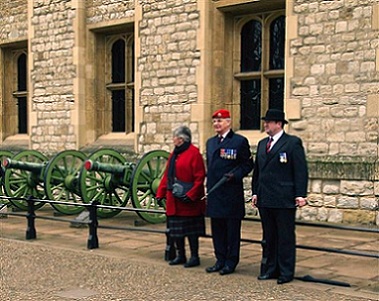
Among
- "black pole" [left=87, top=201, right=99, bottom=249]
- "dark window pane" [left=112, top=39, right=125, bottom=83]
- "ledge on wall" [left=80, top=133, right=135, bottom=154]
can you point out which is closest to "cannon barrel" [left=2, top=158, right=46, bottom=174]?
"ledge on wall" [left=80, top=133, right=135, bottom=154]

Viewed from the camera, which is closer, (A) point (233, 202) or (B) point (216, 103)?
(A) point (233, 202)

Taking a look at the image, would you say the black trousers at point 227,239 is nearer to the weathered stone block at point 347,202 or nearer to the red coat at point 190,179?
the red coat at point 190,179

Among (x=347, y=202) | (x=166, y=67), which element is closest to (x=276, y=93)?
(x=166, y=67)

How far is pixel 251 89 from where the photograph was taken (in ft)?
34.8

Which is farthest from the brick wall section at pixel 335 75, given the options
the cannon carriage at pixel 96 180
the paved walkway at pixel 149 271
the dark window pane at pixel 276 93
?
the cannon carriage at pixel 96 180

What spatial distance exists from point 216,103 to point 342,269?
4800 millimetres

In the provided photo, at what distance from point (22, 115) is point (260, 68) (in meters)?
7.05

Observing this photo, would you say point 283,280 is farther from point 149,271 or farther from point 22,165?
point 22,165

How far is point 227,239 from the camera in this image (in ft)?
20.7

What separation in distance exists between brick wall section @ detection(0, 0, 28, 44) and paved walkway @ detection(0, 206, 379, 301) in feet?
22.0

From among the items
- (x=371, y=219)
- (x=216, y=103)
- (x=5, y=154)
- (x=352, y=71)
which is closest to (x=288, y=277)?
(x=371, y=219)

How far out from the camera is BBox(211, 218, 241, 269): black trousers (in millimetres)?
6227

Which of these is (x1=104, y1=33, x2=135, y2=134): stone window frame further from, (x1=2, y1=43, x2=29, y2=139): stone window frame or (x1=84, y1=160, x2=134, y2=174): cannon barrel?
(x1=2, y1=43, x2=29, y2=139): stone window frame

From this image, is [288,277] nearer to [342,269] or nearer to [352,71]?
[342,269]
